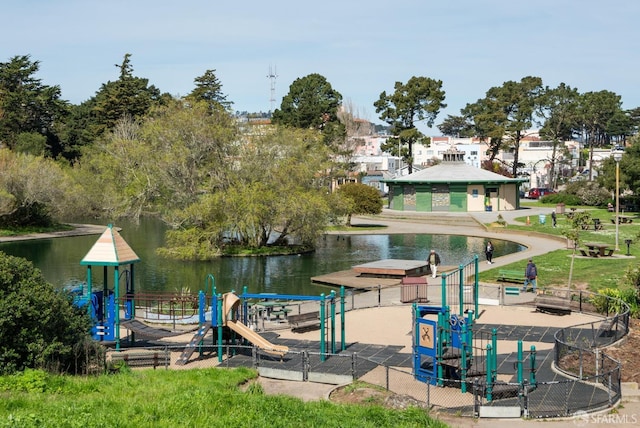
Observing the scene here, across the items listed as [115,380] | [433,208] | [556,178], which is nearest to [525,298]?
[115,380]

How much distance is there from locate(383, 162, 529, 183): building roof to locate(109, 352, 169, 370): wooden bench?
198ft

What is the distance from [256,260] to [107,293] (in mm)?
24852

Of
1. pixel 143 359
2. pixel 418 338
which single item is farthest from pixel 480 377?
pixel 143 359

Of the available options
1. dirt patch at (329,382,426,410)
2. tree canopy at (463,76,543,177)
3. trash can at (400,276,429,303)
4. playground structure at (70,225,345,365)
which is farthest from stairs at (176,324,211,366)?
tree canopy at (463,76,543,177)

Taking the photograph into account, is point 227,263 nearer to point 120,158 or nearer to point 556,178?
point 120,158

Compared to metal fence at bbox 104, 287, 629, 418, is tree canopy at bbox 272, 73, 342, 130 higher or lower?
higher

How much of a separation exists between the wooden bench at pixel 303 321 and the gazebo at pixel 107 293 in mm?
5251

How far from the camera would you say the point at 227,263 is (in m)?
45.7

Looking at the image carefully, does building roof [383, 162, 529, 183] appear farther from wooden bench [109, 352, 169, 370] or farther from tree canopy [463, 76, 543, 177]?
wooden bench [109, 352, 169, 370]

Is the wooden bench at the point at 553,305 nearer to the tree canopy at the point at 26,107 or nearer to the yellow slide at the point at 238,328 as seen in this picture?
the yellow slide at the point at 238,328

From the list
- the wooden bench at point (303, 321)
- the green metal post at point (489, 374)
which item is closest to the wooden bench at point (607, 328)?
the green metal post at point (489, 374)

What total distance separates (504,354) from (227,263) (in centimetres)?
2741

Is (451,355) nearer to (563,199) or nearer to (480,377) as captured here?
(480,377)

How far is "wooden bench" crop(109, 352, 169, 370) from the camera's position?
19.2 metres
